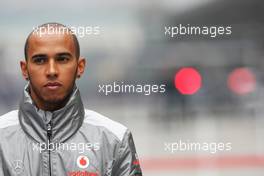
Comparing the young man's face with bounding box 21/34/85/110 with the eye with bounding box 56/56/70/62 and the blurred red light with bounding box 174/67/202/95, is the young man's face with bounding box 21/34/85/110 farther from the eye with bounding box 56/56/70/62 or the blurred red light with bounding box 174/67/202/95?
the blurred red light with bounding box 174/67/202/95

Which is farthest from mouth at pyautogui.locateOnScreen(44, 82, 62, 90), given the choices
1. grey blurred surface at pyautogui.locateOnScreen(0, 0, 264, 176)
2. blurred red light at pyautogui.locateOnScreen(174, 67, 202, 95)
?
blurred red light at pyautogui.locateOnScreen(174, 67, 202, 95)

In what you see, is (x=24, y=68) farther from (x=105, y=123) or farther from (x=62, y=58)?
(x=105, y=123)

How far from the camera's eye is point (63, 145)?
241 cm

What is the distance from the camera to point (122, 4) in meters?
2.65

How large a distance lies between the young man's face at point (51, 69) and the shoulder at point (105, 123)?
135mm

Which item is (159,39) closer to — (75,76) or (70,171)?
(75,76)

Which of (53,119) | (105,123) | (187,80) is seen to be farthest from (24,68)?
(187,80)

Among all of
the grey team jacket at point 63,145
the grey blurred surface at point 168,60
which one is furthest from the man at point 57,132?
the grey blurred surface at point 168,60

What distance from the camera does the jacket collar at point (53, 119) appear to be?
2346mm

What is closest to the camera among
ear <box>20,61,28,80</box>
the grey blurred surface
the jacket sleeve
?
the jacket sleeve

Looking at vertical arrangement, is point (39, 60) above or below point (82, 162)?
above

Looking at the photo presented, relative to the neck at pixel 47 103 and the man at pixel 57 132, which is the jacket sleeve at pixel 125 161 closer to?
the man at pixel 57 132

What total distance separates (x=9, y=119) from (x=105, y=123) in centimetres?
40

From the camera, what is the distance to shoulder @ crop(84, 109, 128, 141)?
2.43 m
